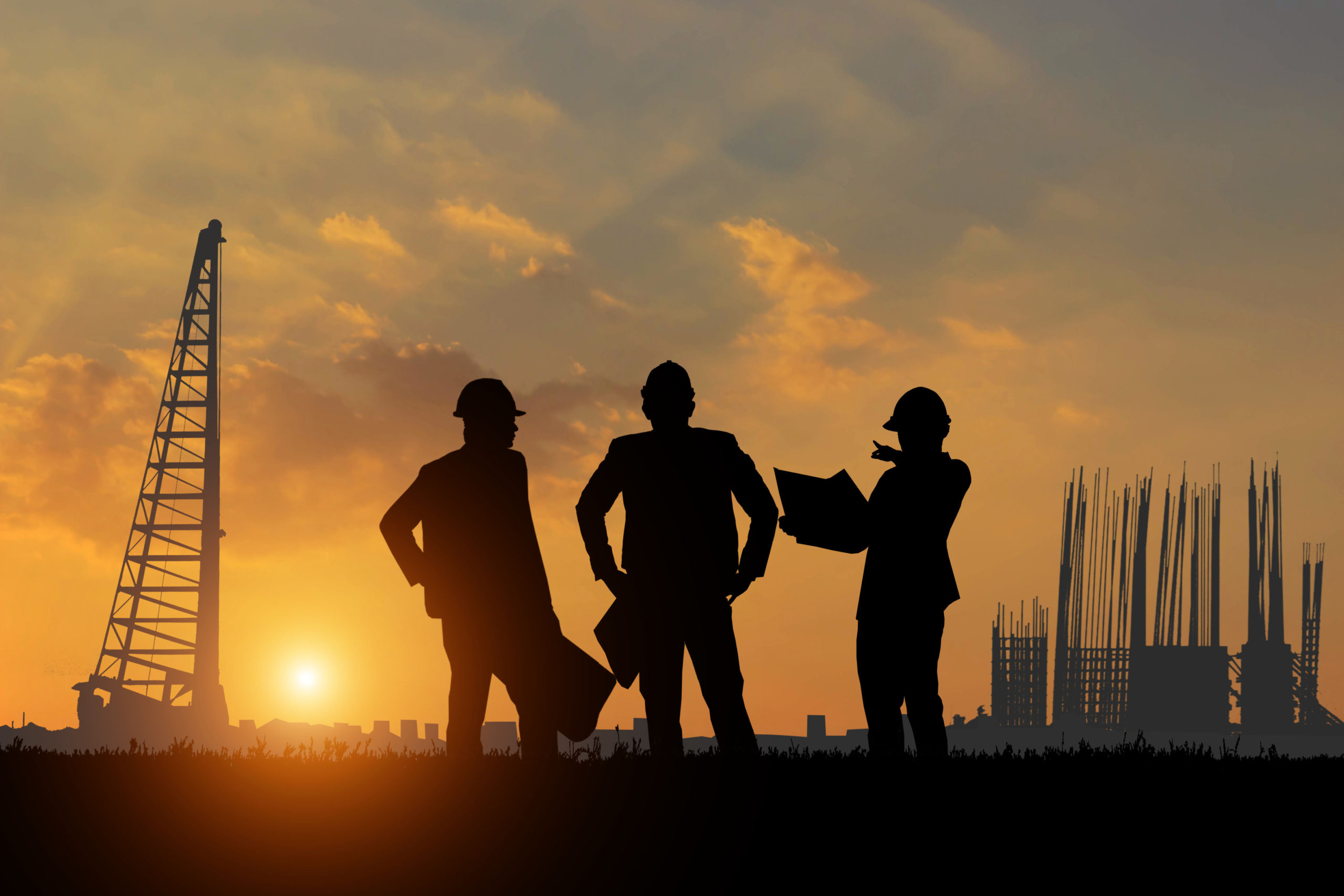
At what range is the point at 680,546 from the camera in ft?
26.2

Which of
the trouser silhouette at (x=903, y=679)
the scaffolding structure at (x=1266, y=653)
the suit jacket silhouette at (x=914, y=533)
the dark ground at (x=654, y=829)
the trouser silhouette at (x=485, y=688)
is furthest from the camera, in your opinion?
the scaffolding structure at (x=1266, y=653)

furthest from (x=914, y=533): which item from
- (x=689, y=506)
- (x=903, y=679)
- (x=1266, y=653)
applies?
(x=1266, y=653)

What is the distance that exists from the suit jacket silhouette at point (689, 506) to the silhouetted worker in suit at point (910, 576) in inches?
28.0

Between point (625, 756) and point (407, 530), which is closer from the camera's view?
point (625, 756)

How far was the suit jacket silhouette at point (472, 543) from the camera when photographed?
8.41m

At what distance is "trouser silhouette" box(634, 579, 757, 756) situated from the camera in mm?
7898

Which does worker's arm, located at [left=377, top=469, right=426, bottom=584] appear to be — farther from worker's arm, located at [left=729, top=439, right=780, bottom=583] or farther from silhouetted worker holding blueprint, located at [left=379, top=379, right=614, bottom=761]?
worker's arm, located at [left=729, top=439, right=780, bottom=583]

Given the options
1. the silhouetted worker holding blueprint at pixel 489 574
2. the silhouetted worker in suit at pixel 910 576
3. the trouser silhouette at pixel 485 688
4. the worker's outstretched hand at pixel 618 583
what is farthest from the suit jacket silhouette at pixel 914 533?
the trouser silhouette at pixel 485 688

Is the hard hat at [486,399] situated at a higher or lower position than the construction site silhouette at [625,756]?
higher

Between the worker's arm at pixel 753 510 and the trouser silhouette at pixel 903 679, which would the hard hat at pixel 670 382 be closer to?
the worker's arm at pixel 753 510

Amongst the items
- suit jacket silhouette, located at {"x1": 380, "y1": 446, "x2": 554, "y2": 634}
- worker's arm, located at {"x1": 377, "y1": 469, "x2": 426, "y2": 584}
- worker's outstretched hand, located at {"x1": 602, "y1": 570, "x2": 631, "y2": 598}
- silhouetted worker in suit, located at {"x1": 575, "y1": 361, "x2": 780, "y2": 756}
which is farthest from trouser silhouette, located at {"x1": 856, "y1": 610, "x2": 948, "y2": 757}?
worker's arm, located at {"x1": 377, "y1": 469, "x2": 426, "y2": 584}

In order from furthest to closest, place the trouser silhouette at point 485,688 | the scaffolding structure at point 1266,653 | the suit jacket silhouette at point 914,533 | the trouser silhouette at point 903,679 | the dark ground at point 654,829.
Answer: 1. the scaffolding structure at point 1266,653
2. the trouser silhouette at point 485,688
3. the suit jacket silhouette at point 914,533
4. the trouser silhouette at point 903,679
5. the dark ground at point 654,829

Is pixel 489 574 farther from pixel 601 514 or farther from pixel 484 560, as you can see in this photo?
pixel 601 514

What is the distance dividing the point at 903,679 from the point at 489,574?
268 centimetres
